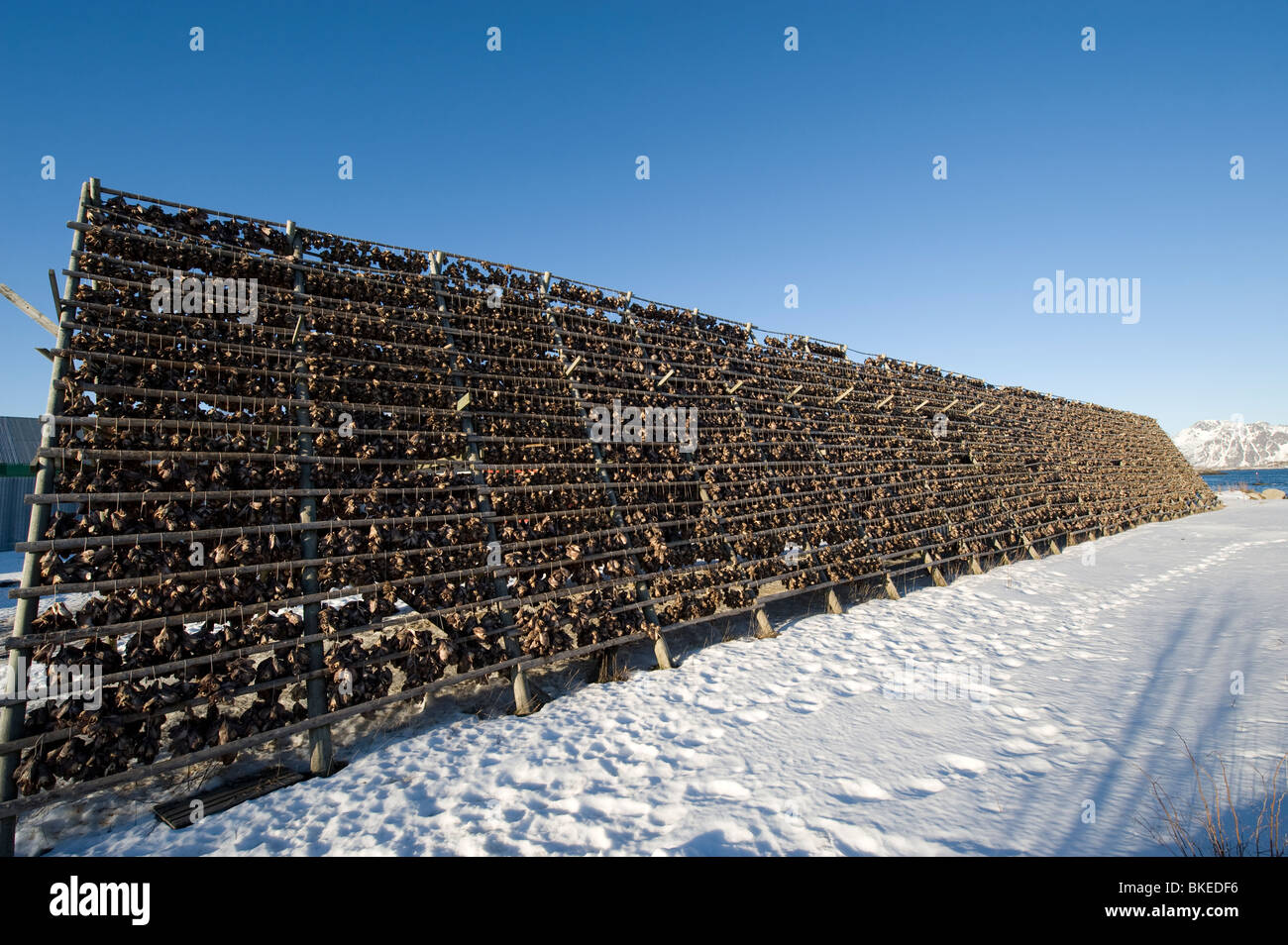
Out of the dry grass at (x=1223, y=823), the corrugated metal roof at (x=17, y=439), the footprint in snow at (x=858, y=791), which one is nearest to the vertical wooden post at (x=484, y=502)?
the footprint in snow at (x=858, y=791)

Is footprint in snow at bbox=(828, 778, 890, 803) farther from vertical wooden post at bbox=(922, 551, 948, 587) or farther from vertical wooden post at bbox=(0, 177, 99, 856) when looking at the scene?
vertical wooden post at bbox=(922, 551, 948, 587)

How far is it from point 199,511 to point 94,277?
6.39 ft

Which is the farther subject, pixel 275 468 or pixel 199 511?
pixel 275 468

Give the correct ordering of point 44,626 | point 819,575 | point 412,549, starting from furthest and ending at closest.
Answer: point 819,575 → point 412,549 → point 44,626

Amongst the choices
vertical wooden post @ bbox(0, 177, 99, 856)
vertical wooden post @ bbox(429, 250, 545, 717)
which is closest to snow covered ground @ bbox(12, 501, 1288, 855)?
vertical wooden post @ bbox(429, 250, 545, 717)

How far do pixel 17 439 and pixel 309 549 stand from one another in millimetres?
21230

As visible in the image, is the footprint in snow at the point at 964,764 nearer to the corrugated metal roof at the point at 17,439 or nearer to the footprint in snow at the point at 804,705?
the footprint in snow at the point at 804,705

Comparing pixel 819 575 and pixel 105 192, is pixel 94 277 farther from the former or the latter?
pixel 819 575

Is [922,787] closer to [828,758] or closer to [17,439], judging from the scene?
[828,758]

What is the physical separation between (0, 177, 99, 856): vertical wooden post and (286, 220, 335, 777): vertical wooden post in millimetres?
1376

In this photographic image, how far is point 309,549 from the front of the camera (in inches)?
165
